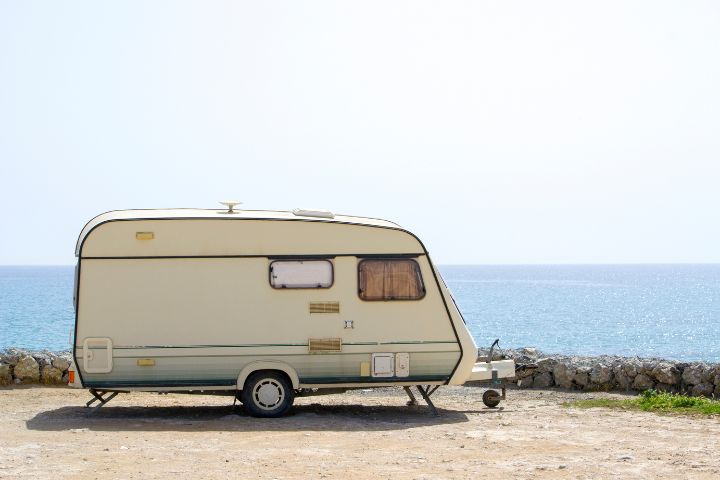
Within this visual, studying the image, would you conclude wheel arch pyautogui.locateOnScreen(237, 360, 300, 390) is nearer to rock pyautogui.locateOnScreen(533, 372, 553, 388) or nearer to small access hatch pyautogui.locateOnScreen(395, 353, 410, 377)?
small access hatch pyautogui.locateOnScreen(395, 353, 410, 377)

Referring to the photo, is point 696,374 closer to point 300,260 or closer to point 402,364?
point 402,364

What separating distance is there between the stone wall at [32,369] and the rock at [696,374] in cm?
1092

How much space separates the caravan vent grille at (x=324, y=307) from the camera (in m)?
15.1

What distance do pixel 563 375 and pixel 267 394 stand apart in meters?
6.14

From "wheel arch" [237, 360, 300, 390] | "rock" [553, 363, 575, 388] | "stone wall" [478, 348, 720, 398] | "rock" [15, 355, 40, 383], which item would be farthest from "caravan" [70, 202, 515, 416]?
"rock" [553, 363, 575, 388]

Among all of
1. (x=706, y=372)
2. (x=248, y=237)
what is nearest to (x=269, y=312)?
(x=248, y=237)

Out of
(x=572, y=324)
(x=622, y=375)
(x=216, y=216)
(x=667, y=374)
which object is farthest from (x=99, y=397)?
(x=572, y=324)

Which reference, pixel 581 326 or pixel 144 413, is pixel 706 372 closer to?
pixel 144 413

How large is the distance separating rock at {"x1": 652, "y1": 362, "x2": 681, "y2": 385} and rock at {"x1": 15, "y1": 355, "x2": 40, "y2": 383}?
10.9 m

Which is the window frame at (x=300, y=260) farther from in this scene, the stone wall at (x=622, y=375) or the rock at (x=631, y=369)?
the rock at (x=631, y=369)

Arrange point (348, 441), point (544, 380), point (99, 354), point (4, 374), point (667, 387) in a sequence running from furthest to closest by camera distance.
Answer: point (544, 380), point (4, 374), point (667, 387), point (99, 354), point (348, 441)

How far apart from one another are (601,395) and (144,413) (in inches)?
305

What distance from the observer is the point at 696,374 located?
59.9 ft

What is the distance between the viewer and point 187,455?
1176cm
